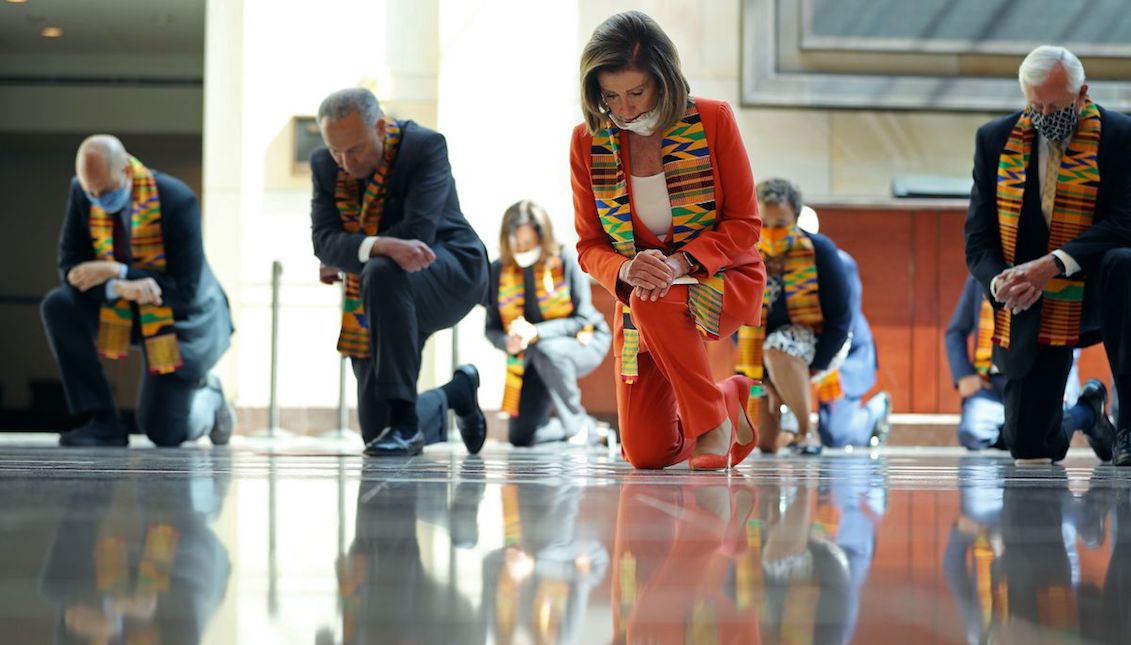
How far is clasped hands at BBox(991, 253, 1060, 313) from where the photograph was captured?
4.64 meters

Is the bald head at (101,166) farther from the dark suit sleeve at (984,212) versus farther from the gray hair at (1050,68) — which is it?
the gray hair at (1050,68)

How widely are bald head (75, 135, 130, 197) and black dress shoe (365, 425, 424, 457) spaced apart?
1975 mm

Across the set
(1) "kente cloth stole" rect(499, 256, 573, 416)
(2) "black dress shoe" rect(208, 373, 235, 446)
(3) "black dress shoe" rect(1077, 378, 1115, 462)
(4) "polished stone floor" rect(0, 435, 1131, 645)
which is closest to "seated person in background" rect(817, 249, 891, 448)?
(1) "kente cloth stole" rect(499, 256, 573, 416)

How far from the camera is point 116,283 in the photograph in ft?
20.1

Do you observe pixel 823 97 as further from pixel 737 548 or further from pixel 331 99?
pixel 737 548

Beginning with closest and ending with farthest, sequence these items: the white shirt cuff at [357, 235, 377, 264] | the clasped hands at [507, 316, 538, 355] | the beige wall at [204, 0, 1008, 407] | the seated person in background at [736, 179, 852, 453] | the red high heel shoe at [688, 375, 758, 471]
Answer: the red high heel shoe at [688, 375, 758, 471] → the white shirt cuff at [357, 235, 377, 264] → the seated person in background at [736, 179, 852, 453] → the clasped hands at [507, 316, 538, 355] → the beige wall at [204, 0, 1008, 407]

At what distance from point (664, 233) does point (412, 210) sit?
1.35m

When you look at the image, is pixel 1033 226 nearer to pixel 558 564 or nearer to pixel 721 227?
pixel 721 227

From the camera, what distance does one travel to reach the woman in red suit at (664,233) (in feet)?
12.5

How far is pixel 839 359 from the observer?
691 centimetres

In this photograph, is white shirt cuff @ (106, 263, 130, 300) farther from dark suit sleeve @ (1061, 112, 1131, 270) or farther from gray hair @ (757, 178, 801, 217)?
dark suit sleeve @ (1061, 112, 1131, 270)

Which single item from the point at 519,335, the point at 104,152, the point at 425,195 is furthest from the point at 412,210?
the point at 519,335

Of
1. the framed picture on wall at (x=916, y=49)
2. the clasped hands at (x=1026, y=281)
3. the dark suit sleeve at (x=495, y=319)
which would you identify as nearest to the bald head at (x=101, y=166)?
the dark suit sleeve at (x=495, y=319)

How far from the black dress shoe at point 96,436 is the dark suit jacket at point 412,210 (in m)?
1.50
